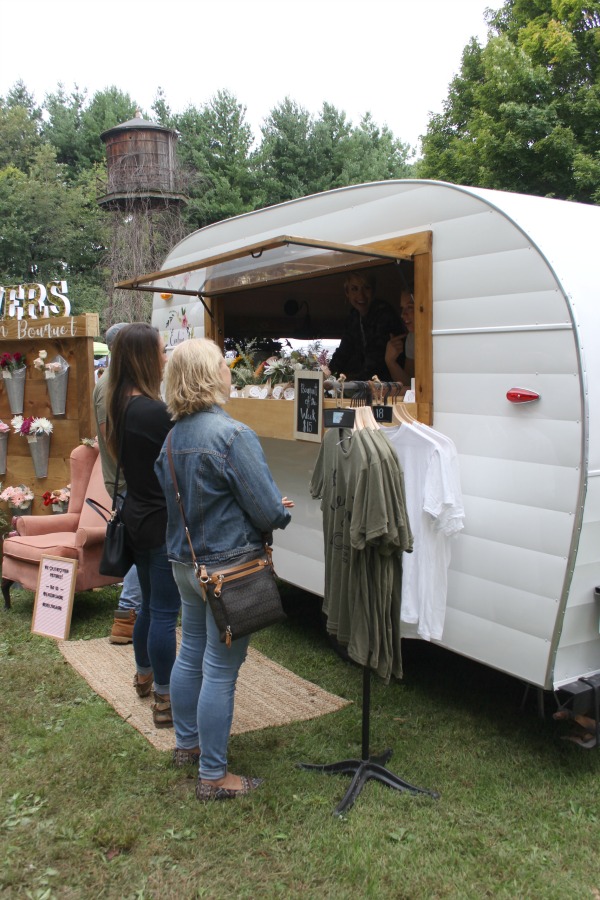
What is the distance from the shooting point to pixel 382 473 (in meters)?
3.05

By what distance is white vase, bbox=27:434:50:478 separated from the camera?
6.50m

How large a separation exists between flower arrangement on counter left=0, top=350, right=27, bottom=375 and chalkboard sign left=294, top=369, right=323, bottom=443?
11.5 ft

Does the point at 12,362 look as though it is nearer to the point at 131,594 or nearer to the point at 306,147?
the point at 131,594

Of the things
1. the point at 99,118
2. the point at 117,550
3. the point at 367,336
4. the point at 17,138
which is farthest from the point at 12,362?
the point at 99,118

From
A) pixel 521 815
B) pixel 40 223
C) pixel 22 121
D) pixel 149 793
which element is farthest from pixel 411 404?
pixel 22 121

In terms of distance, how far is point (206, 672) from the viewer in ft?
9.87

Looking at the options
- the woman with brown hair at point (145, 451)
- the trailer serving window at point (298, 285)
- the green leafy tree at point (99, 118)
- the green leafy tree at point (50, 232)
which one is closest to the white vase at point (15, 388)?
the trailer serving window at point (298, 285)

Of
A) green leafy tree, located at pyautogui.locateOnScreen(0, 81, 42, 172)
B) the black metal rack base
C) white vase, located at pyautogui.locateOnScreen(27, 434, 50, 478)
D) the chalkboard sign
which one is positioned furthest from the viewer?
green leafy tree, located at pyautogui.locateOnScreen(0, 81, 42, 172)

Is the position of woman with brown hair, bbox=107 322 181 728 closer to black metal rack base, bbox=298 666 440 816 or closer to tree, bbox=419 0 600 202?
black metal rack base, bbox=298 666 440 816

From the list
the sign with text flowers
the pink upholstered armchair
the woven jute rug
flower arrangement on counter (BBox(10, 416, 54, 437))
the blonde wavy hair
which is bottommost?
the woven jute rug

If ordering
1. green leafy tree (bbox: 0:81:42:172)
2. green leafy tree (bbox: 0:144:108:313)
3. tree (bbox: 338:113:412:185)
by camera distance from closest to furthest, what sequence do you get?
green leafy tree (bbox: 0:144:108:313)
tree (bbox: 338:113:412:185)
green leafy tree (bbox: 0:81:42:172)

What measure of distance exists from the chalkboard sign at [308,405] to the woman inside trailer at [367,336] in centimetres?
78

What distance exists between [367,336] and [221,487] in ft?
7.80

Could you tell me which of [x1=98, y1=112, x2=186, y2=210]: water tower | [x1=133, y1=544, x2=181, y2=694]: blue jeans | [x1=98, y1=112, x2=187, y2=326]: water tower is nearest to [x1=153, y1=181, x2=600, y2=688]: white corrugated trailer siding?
[x1=133, y1=544, x2=181, y2=694]: blue jeans
